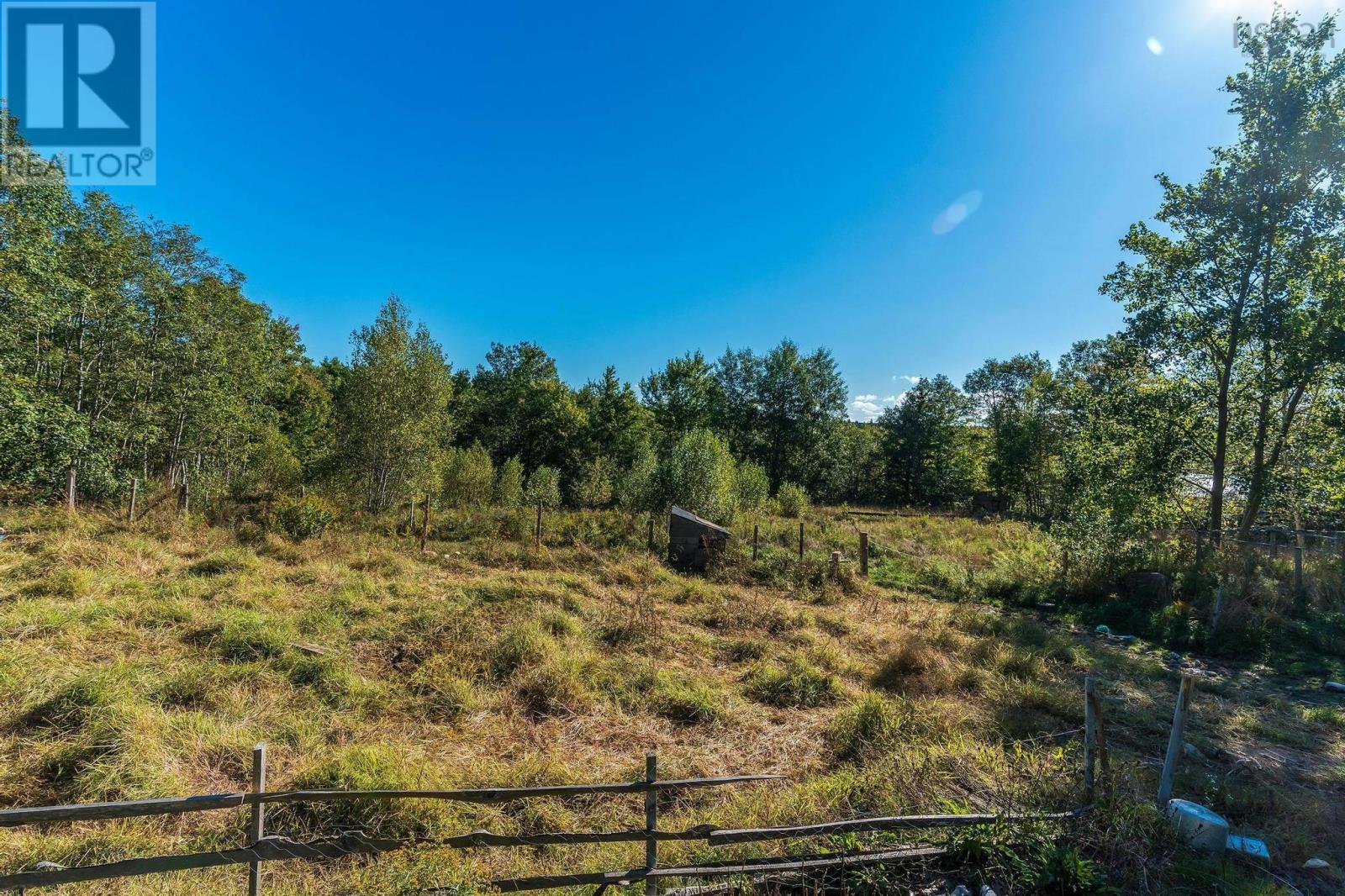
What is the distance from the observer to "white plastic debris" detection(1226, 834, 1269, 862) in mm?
2879

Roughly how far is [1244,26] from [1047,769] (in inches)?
582

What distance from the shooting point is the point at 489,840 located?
253cm

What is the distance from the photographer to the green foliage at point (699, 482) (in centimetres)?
1620

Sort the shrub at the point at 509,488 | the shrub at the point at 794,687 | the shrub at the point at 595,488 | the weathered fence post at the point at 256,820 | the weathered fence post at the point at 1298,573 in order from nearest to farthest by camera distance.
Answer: the weathered fence post at the point at 256,820 < the shrub at the point at 794,687 < the weathered fence post at the point at 1298,573 < the shrub at the point at 509,488 < the shrub at the point at 595,488

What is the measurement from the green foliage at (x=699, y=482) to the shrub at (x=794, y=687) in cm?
1000

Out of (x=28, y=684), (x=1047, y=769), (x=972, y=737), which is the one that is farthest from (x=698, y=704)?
(x=28, y=684)

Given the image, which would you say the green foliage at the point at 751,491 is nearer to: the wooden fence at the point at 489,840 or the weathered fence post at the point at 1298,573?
the weathered fence post at the point at 1298,573

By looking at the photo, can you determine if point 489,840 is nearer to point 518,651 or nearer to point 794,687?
point 518,651

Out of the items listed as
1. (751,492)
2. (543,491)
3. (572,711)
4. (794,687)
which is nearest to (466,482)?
(543,491)

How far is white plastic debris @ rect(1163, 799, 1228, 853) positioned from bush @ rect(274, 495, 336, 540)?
14068 millimetres

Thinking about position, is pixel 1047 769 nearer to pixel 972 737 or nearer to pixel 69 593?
pixel 972 737

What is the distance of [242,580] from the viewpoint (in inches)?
308

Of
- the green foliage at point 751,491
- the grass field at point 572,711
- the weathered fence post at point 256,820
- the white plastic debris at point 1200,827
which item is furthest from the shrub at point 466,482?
the white plastic debris at point 1200,827

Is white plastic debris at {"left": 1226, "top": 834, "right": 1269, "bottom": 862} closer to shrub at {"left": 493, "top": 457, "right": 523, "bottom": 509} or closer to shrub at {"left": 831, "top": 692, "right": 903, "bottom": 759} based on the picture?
shrub at {"left": 831, "top": 692, "right": 903, "bottom": 759}
